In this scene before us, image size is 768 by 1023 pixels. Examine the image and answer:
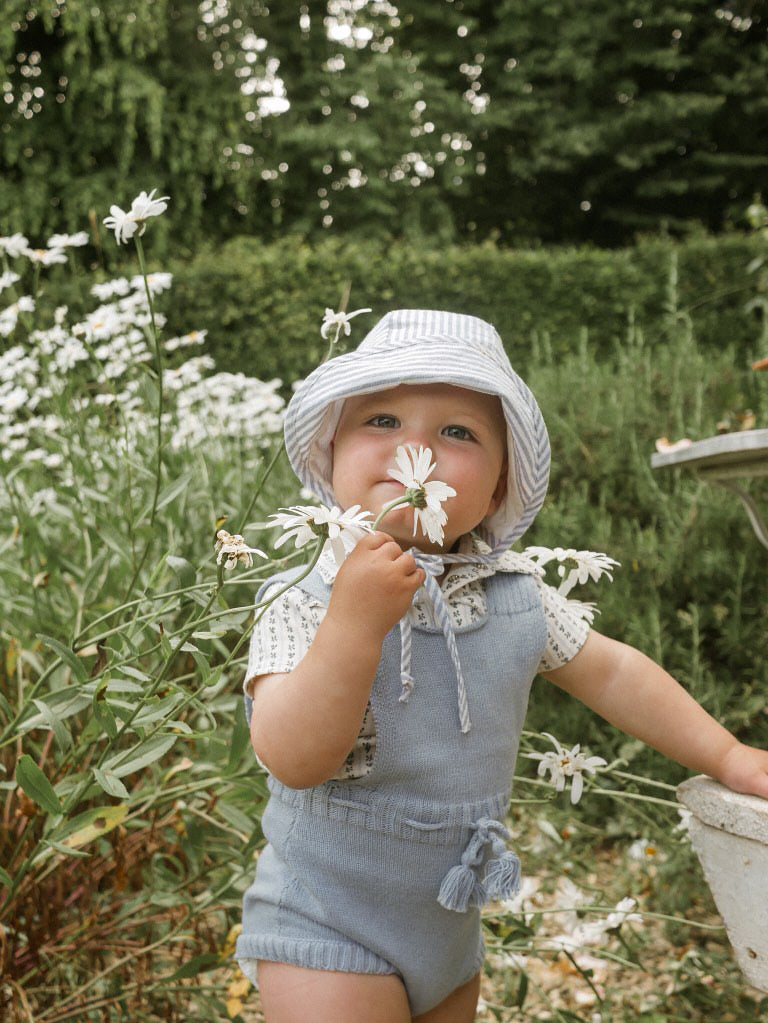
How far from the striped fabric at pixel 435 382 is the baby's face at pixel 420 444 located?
0.08 feet

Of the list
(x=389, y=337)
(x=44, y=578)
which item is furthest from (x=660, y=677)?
(x=44, y=578)

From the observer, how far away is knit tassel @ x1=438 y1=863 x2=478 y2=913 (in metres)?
1.21

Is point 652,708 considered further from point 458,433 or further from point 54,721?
point 54,721

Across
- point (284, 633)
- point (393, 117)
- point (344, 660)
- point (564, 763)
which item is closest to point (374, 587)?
point (344, 660)

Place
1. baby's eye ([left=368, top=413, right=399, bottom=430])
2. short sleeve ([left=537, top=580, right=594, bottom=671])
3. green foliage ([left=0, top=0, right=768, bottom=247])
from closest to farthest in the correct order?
1. baby's eye ([left=368, top=413, right=399, bottom=430])
2. short sleeve ([left=537, top=580, right=594, bottom=671])
3. green foliage ([left=0, top=0, right=768, bottom=247])

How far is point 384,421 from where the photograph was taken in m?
1.28

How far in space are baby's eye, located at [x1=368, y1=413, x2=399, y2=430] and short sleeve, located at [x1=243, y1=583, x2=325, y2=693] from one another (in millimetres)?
227

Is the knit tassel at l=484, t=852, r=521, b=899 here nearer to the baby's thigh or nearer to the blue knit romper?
the blue knit romper

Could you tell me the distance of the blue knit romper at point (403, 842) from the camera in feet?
3.97

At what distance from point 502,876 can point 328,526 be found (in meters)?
0.51

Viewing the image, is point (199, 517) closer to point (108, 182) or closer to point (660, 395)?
point (660, 395)

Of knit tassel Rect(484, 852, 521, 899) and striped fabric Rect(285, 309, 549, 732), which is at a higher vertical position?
striped fabric Rect(285, 309, 549, 732)

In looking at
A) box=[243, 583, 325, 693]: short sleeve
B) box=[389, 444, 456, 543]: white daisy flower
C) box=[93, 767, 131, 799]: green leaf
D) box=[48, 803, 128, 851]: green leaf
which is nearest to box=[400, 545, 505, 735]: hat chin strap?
box=[243, 583, 325, 693]: short sleeve

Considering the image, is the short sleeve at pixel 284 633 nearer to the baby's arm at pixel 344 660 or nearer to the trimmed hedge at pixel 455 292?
the baby's arm at pixel 344 660
